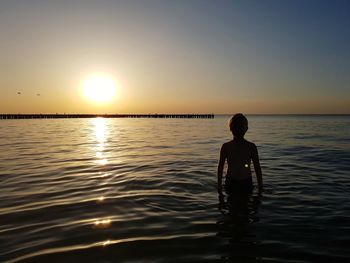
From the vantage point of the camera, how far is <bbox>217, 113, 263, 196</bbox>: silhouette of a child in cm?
662

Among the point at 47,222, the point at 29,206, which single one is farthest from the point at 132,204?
the point at 29,206

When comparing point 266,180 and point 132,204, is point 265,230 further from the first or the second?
point 266,180

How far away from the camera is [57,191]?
337 inches

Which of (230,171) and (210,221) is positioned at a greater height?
(230,171)

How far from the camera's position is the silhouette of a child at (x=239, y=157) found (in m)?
6.62

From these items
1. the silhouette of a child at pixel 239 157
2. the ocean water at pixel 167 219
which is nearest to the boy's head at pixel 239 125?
the silhouette of a child at pixel 239 157

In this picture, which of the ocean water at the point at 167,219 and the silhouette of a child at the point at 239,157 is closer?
the ocean water at the point at 167,219

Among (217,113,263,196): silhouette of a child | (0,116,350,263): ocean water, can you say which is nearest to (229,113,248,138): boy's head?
(217,113,263,196): silhouette of a child

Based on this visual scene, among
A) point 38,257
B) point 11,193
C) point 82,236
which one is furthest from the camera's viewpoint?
point 11,193

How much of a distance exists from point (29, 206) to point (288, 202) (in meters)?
6.01

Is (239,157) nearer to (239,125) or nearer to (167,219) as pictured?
(239,125)

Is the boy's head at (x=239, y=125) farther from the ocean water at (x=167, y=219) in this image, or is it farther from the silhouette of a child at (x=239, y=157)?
the ocean water at (x=167, y=219)

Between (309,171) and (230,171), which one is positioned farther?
(309,171)

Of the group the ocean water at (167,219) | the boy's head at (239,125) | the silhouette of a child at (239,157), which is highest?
the boy's head at (239,125)
